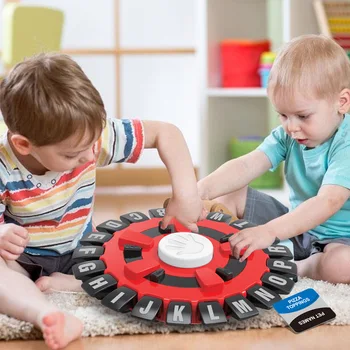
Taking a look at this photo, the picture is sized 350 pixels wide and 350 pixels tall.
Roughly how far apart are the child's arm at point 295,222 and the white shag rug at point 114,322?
115 millimetres

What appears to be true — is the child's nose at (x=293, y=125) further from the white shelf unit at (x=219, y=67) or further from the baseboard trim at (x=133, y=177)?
the baseboard trim at (x=133, y=177)

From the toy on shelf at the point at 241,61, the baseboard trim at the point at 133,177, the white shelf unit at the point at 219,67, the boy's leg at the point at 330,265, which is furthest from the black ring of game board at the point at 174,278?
the baseboard trim at the point at 133,177

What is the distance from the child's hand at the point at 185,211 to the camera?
1.15 meters

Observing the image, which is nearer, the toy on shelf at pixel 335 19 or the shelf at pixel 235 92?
the toy on shelf at pixel 335 19

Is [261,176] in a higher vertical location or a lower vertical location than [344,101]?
lower

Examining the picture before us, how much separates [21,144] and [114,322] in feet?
1.03

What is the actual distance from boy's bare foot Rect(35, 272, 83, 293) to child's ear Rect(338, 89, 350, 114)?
1.90 ft

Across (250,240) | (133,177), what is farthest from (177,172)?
(133,177)

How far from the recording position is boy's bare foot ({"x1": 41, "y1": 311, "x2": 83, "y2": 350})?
907mm

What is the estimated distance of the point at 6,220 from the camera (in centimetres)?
118

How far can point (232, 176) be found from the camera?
1367 millimetres

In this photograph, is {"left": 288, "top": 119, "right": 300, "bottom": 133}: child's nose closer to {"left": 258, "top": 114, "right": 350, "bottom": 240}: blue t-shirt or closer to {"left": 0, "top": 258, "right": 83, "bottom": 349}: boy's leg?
{"left": 258, "top": 114, "right": 350, "bottom": 240}: blue t-shirt

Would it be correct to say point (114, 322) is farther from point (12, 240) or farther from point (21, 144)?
point (21, 144)

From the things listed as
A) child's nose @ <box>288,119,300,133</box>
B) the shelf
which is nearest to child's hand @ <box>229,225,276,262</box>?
child's nose @ <box>288,119,300,133</box>
